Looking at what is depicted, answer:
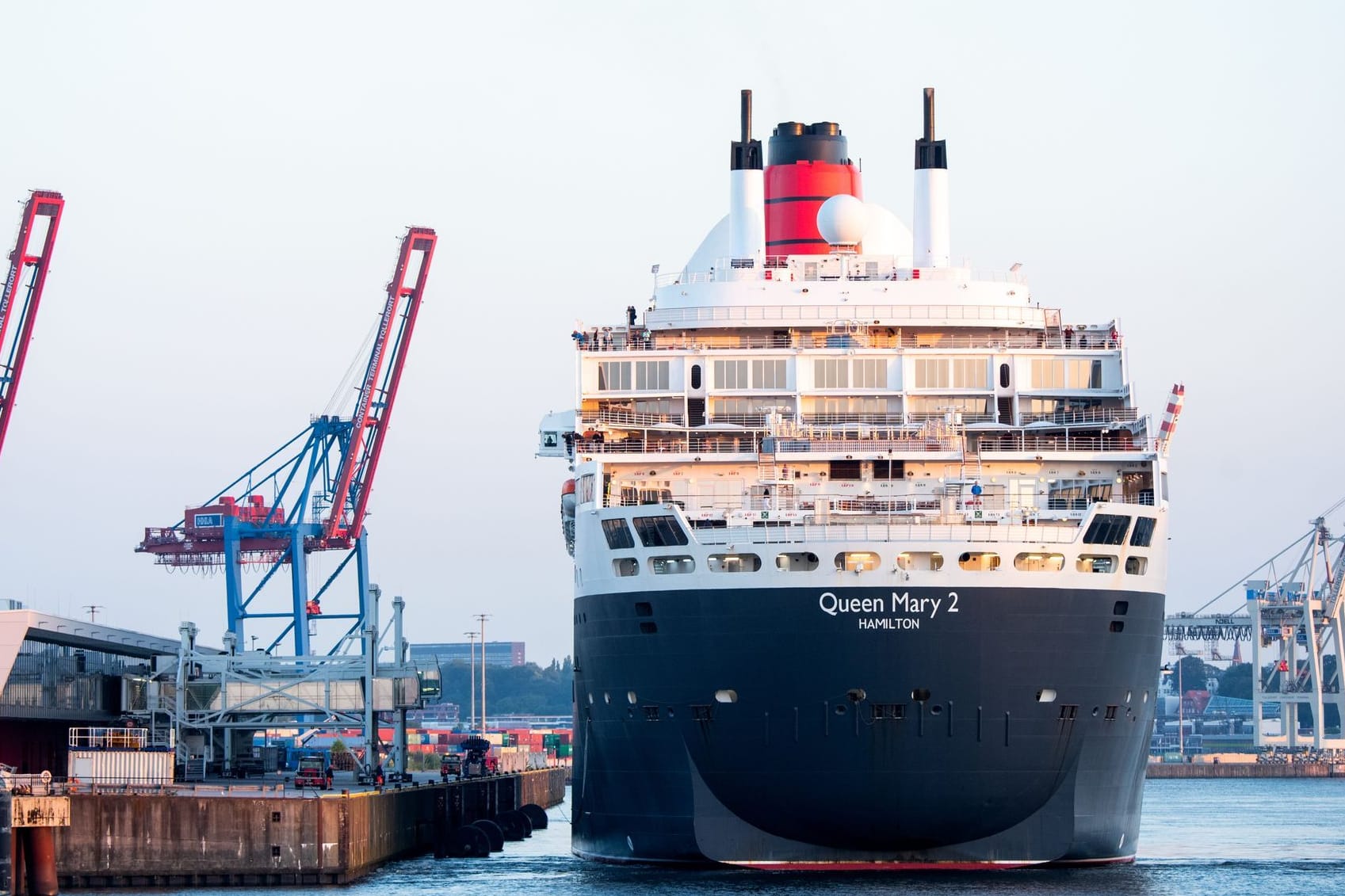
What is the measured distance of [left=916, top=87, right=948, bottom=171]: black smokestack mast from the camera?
6562 cm

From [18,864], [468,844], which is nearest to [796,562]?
[18,864]

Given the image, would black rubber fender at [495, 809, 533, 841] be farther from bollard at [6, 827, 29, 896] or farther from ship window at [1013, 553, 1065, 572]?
ship window at [1013, 553, 1065, 572]

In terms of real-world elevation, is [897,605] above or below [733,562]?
below

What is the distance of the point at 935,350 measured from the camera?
56.7 m

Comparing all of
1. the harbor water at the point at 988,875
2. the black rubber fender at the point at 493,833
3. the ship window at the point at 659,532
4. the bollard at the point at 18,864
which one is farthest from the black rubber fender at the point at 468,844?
the bollard at the point at 18,864

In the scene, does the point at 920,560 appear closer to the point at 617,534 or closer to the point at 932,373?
the point at 617,534

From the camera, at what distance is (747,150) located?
6644 centimetres

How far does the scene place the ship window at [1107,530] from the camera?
51.5 m

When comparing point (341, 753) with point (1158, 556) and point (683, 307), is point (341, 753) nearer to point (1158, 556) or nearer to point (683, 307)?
point (683, 307)

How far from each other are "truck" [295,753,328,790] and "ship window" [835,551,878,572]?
16505 millimetres

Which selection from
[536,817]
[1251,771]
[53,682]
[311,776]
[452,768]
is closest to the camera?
[311,776]

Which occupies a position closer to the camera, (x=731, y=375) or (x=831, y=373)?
(x=831, y=373)

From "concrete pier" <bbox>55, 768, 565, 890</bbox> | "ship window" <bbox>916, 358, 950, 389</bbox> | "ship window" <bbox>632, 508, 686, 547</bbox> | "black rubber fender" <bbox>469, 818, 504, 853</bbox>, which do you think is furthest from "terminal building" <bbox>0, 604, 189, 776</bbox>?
"ship window" <bbox>916, 358, 950, 389</bbox>

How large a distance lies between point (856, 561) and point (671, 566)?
4407mm
